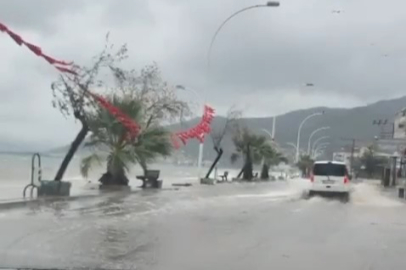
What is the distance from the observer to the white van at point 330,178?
40.2 meters

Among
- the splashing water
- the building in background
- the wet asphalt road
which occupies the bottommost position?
→ the wet asphalt road

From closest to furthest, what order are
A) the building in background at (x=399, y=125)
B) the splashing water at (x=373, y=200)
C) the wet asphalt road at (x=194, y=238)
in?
the wet asphalt road at (x=194, y=238) → the splashing water at (x=373, y=200) → the building in background at (x=399, y=125)

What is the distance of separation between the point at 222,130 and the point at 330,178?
31.1 m

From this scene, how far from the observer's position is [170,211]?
2448 centimetres

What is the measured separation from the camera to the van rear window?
133 ft

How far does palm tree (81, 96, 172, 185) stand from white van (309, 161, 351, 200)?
7571 mm

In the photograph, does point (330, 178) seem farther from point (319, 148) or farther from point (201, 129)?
point (319, 148)

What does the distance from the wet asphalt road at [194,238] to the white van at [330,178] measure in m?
13.7

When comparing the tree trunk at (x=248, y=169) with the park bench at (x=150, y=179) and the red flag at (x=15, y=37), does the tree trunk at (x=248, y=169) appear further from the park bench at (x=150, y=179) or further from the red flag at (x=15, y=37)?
the red flag at (x=15, y=37)

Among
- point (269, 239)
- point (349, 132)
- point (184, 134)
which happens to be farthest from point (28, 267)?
point (349, 132)

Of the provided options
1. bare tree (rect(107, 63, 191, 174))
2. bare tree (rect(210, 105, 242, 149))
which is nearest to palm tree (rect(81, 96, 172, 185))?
bare tree (rect(107, 63, 191, 174))

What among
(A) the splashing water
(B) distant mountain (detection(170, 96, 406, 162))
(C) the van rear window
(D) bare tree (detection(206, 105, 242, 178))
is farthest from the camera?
(B) distant mountain (detection(170, 96, 406, 162))

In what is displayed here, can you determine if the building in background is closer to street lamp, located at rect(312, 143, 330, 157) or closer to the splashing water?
street lamp, located at rect(312, 143, 330, 157)

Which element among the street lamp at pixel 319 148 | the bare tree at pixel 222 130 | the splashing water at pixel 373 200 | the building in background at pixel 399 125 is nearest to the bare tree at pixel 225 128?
the bare tree at pixel 222 130
